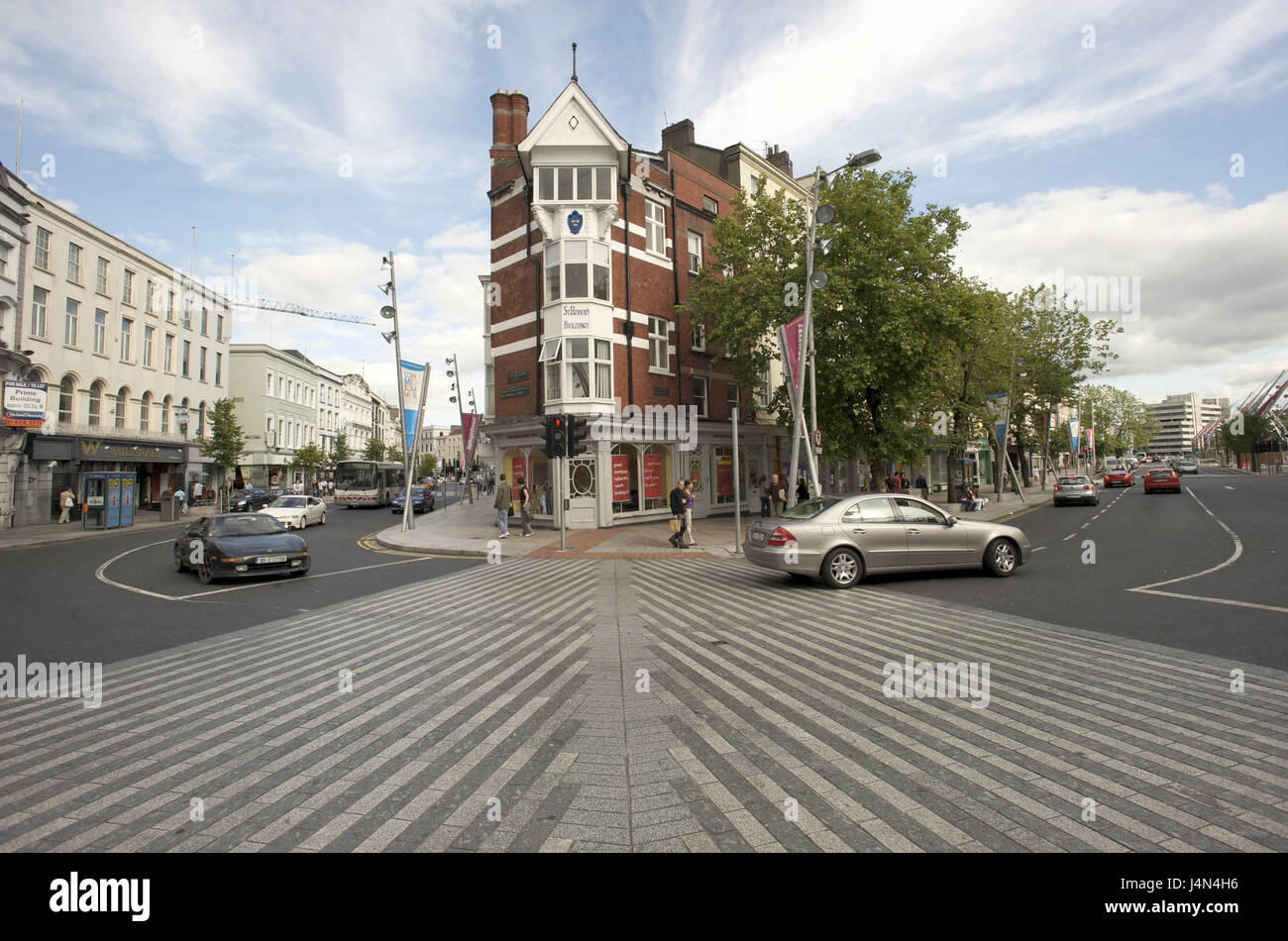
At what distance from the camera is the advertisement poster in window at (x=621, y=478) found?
75.7ft

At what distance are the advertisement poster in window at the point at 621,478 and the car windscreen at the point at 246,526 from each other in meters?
11.6

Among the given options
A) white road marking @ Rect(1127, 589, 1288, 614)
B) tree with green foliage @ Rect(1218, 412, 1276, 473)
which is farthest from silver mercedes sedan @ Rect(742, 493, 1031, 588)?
tree with green foliage @ Rect(1218, 412, 1276, 473)

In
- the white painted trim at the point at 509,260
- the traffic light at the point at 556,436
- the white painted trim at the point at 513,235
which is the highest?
the white painted trim at the point at 513,235

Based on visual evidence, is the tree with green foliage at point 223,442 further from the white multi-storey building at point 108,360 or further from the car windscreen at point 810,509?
the car windscreen at point 810,509

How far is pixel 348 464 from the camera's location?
4025 cm

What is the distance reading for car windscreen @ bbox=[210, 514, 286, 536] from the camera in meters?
13.0

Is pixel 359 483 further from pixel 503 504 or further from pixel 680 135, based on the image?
pixel 680 135

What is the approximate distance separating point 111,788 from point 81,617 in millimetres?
7298

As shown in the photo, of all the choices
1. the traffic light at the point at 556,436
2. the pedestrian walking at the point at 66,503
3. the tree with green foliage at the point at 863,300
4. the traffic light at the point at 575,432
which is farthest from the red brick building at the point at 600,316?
the pedestrian walking at the point at 66,503

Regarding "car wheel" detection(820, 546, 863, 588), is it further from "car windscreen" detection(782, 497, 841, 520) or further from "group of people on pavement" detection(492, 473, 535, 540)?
"group of people on pavement" detection(492, 473, 535, 540)

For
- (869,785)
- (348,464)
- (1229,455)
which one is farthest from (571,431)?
(1229,455)

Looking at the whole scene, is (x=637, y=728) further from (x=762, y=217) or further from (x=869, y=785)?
(x=762, y=217)

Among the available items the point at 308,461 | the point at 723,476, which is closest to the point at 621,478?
the point at 723,476

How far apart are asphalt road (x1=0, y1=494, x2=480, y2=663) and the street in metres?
0.11
